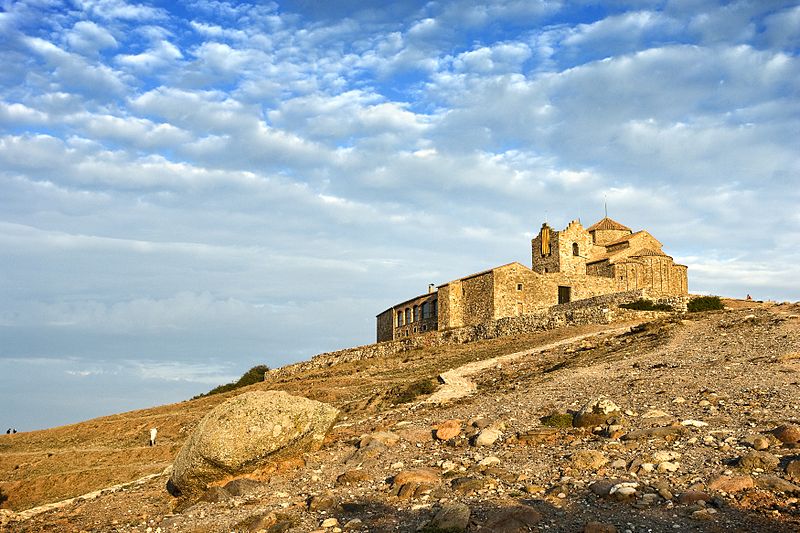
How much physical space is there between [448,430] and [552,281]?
41876 mm

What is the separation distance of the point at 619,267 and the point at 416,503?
53.4m

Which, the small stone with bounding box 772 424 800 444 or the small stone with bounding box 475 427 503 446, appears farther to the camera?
the small stone with bounding box 475 427 503 446

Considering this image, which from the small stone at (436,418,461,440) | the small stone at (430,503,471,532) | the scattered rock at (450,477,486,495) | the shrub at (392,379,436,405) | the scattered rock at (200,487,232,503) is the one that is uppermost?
the shrub at (392,379,436,405)

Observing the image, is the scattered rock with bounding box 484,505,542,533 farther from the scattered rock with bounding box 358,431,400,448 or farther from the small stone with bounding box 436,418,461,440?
the scattered rock with bounding box 358,431,400,448

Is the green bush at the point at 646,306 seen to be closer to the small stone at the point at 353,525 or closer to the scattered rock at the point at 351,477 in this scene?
the scattered rock at the point at 351,477

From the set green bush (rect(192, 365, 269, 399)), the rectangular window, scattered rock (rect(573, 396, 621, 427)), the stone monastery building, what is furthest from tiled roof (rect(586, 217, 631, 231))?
scattered rock (rect(573, 396, 621, 427))

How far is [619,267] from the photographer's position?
2426 inches

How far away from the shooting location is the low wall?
133 ft

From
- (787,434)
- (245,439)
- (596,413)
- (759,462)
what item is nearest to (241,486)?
(245,439)

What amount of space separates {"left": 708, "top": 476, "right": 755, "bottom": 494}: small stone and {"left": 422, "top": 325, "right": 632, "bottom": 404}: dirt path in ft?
38.9

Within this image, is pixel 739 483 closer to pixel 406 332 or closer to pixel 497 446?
pixel 497 446

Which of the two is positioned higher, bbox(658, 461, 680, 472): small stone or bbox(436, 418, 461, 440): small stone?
bbox(436, 418, 461, 440): small stone

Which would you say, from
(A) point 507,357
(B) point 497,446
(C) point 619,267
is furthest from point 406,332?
(B) point 497,446

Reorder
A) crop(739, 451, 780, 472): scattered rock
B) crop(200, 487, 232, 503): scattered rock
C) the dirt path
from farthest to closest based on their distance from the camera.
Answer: the dirt path → crop(200, 487, 232, 503): scattered rock → crop(739, 451, 780, 472): scattered rock
